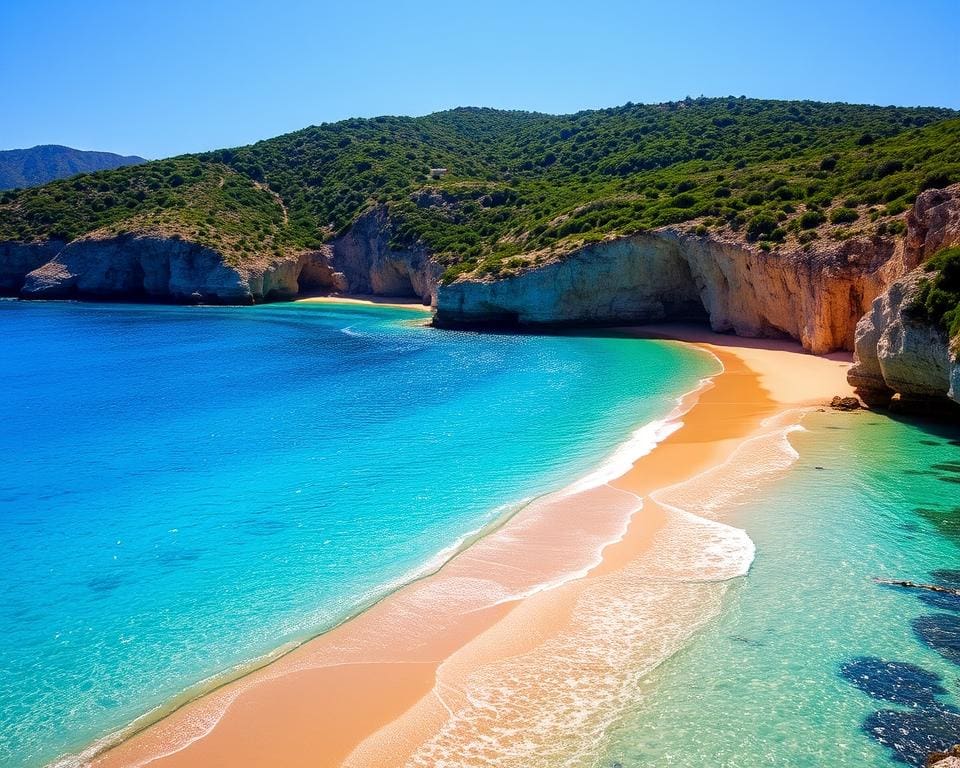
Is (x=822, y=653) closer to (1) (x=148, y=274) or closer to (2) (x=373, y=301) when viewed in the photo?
(2) (x=373, y=301)

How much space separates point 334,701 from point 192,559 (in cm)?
535

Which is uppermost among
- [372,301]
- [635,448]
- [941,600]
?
[372,301]

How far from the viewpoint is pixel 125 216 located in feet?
241

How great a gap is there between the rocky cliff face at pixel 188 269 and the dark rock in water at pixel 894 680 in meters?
57.2

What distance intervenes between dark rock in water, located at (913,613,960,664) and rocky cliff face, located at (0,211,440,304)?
185 ft

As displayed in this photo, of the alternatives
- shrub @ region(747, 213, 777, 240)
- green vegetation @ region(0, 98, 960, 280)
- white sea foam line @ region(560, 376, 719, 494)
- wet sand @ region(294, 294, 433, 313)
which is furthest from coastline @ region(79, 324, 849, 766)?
wet sand @ region(294, 294, 433, 313)

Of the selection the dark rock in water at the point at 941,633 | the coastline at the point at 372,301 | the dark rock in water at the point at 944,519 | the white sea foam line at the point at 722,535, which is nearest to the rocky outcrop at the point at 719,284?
the white sea foam line at the point at 722,535

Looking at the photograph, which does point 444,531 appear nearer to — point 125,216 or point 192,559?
point 192,559

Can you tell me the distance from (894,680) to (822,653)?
0.86 metres

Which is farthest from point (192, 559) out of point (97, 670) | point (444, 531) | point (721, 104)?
point (721, 104)

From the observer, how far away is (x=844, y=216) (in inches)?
1302

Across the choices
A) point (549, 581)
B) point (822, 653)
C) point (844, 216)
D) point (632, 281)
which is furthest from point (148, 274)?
point (822, 653)

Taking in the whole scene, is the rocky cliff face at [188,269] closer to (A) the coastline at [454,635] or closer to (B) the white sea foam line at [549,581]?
(B) the white sea foam line at [549,581]

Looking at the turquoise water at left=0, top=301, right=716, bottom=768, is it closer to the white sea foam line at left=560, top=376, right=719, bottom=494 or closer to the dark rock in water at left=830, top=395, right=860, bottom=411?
the white sea foam line at left=560, top=376, right=719, bottom=494
